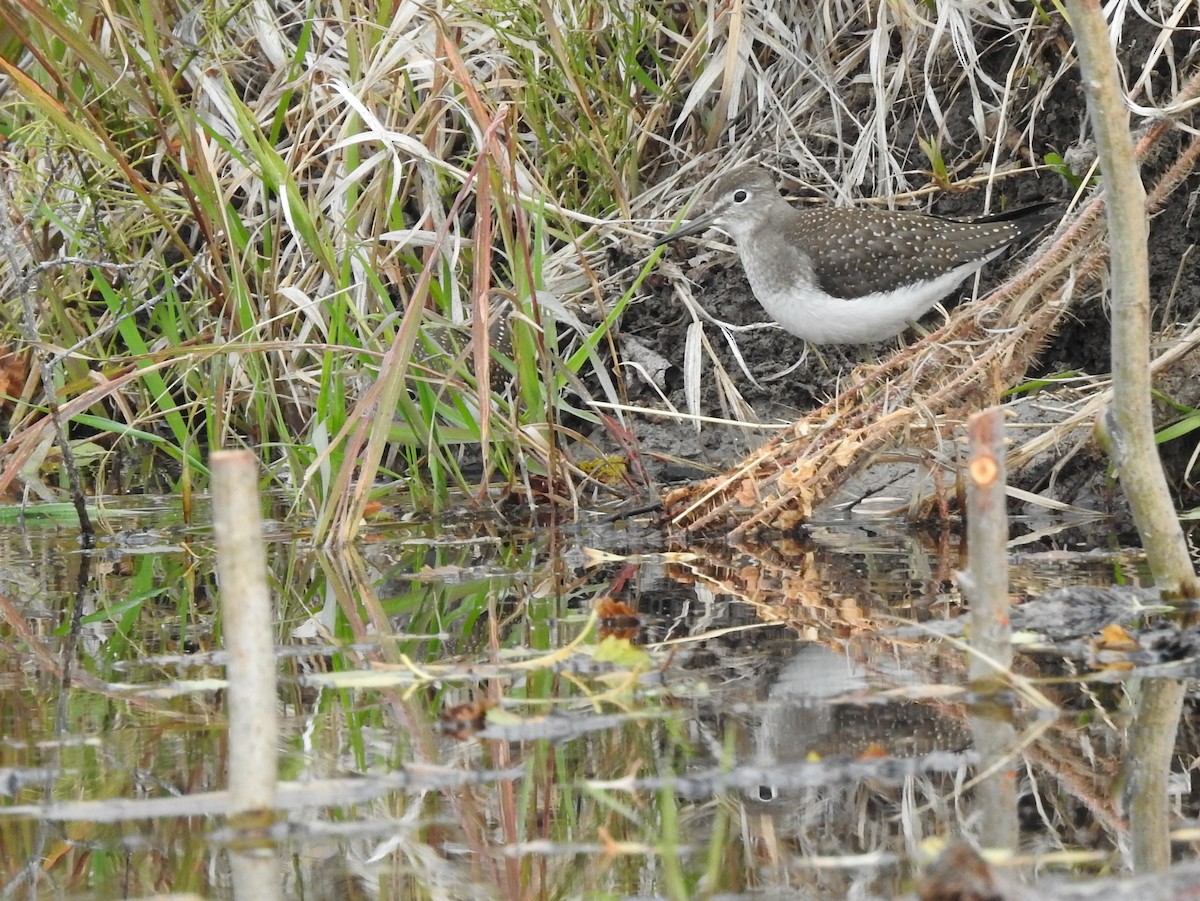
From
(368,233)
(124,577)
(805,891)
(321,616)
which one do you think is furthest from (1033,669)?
(368,233)

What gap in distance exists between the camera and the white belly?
19.3ft

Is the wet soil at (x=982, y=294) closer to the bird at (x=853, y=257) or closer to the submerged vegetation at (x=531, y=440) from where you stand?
the submerged vegetation at (x=531, y=440)

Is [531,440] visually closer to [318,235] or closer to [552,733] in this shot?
[318,235]

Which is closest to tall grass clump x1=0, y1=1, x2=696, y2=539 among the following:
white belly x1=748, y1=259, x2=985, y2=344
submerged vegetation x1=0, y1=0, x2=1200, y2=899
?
submerged vegetation x1=0, y1=0, x2=1200, y2=899

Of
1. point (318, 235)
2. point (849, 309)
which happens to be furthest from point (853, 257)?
point (318, 235)

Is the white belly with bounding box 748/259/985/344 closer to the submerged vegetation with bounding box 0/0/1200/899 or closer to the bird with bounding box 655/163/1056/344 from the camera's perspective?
the bird with bounding box 655/163/1056/344

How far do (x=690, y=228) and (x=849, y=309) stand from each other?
688 millimetres

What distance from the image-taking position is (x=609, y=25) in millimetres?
6102

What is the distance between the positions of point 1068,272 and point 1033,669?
6.43 feet

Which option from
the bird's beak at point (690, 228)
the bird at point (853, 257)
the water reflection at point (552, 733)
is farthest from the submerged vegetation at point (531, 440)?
the bird at point (853, 257)

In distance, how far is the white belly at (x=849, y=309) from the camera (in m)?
5.88

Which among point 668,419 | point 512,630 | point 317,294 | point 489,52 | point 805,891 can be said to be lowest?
point 805,891

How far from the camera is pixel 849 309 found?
19.4 feet

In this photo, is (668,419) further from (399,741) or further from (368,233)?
(399,741)
